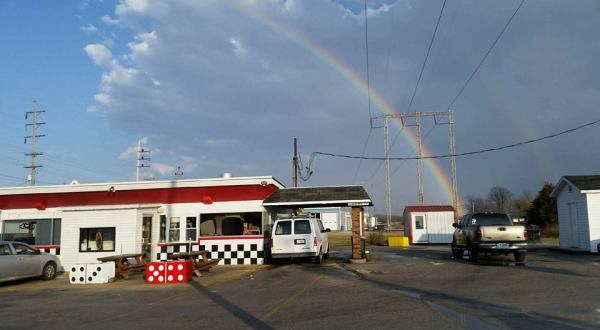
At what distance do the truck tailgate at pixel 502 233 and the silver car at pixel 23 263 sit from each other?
1584 cm

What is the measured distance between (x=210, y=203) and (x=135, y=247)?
11.5 feet

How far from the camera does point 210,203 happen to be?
21188 millimetres

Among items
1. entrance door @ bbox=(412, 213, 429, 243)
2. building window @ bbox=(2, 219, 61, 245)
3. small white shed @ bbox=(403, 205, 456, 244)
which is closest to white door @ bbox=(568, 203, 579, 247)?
small white shed @ bbox=(403, 205, 456, 244)

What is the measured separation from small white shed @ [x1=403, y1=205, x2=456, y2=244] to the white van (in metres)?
21.1

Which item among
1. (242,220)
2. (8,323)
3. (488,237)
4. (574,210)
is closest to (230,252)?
(242,220)

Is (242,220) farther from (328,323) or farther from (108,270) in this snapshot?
(328,323)

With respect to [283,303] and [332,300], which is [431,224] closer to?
[332,300]

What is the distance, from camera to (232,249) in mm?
20938

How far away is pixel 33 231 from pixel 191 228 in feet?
23.4

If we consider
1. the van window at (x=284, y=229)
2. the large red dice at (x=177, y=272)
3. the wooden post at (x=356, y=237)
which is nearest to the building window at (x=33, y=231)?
the large red dice at (x=177, y=272)

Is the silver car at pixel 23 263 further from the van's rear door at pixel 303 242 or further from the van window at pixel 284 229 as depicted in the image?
the van's rear door at pixel 303 242

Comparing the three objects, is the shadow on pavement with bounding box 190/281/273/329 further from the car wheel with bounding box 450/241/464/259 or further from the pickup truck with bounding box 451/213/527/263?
the car wheel with bounding box 450/241/464/259

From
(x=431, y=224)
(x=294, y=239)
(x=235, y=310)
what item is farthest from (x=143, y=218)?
(x=431, y=224)

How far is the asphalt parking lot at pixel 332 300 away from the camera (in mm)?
8211
